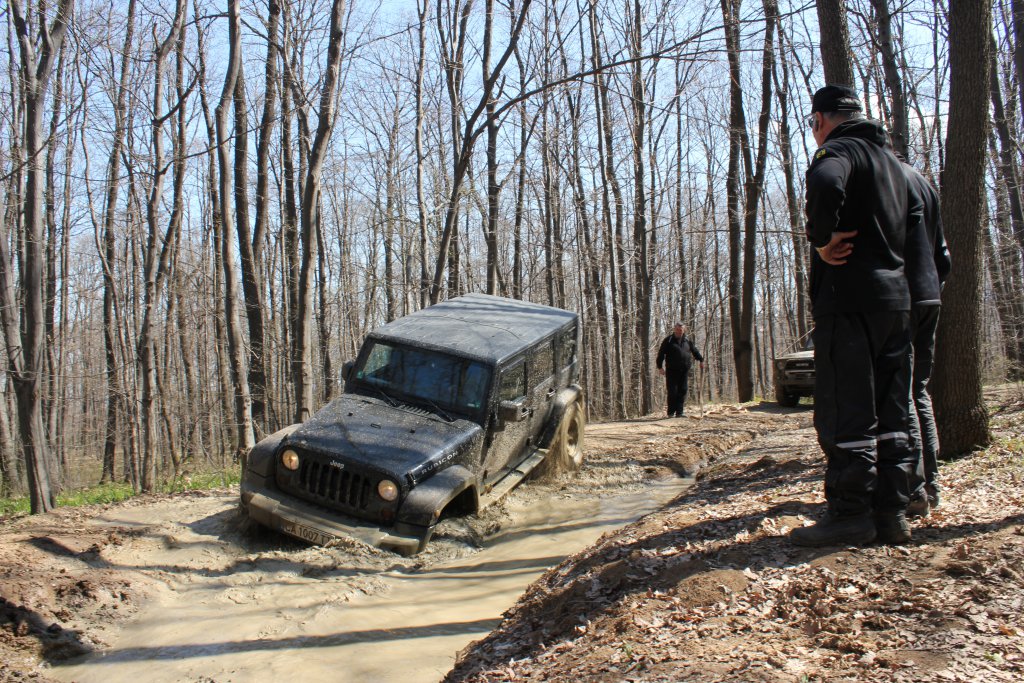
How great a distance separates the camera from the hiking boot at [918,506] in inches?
157

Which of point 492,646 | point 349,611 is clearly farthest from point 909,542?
point 349,611

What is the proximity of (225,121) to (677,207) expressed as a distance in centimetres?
2424

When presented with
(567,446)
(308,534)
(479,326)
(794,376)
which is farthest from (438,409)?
(794,376)

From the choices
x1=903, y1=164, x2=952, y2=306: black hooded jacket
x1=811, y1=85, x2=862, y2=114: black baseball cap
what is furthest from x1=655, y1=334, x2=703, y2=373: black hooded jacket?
x1=811, y1=85, x2=862, y2=114: black baseball cap

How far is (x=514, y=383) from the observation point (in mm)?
7594

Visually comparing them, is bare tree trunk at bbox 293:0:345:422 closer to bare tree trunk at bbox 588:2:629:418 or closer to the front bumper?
the front bumper

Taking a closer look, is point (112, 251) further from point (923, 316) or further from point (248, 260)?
point (923, 316)

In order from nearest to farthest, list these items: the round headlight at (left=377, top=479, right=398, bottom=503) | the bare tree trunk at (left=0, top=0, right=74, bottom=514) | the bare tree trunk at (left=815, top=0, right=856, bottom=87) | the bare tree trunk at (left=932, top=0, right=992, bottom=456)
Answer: the bare tree trunk at (left=932, top=0, right=992, bottom=456)
the round headlight at (left=377, top=479, right=398, bottom=503)
the bare tree trunk at (left=815, top=0, right=856, bottom=87)
the bare tree trunk at (left=0, top=0, right=74, bottom=514)

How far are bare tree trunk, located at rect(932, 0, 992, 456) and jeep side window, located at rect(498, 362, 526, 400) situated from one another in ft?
12.3

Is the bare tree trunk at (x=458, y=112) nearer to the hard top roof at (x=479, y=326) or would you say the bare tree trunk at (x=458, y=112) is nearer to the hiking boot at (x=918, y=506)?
the hard top roof at (x=479, y=326)

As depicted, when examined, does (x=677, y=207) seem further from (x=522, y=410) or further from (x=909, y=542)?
(x=909, y=542)

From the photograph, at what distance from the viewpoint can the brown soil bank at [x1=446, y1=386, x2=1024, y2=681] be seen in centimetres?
279

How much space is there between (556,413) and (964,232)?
4532 mm

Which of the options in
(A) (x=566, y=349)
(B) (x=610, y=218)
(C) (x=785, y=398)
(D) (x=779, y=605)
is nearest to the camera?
(D) (x=779, y=605)
